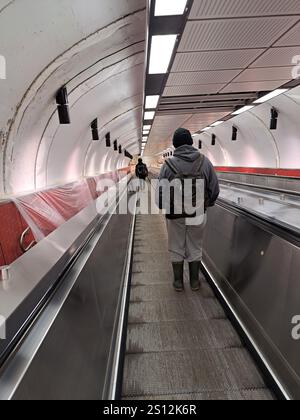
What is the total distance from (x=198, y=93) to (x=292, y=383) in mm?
6413

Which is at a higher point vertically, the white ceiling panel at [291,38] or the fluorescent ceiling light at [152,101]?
the white ceiling panel at [291,38]

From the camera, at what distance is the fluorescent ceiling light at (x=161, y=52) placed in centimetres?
368

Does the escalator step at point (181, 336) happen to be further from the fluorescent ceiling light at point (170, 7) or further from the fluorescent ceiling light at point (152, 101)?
the fluorescent ceiling light at point (152, 101)

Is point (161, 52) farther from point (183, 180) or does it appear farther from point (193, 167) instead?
point (183, 180)

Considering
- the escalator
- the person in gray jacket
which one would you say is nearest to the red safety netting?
the escalator

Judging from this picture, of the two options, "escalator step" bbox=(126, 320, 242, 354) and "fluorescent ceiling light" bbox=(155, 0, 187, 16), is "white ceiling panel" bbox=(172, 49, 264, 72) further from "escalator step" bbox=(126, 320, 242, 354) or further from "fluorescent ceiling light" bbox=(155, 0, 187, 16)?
"escalator step" bbox=(126, 320, 242, 354)

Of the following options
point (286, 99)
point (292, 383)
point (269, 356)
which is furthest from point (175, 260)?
point (286, 99)

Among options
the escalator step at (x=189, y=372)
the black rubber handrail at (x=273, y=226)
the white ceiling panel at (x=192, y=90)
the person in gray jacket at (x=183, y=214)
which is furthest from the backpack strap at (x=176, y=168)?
the white ceiling panel at (x=192, y=90)

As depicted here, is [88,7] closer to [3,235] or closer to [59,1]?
[59,1]

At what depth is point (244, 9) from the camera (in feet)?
10.1

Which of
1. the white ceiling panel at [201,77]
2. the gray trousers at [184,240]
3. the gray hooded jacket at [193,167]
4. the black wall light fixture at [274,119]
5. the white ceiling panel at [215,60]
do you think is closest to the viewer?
the gray hooded jacket at [193,167]

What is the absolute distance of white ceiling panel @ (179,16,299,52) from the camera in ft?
11.1

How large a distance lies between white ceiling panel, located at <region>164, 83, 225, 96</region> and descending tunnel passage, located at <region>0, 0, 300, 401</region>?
0.16 m

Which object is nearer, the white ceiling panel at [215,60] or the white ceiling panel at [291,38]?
the white ceiling panel at [291,38]
